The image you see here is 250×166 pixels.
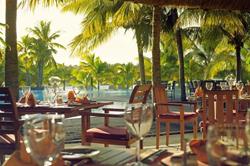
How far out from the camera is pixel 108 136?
4129 mm

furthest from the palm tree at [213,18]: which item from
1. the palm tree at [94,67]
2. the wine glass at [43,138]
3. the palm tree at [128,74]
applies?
the palm tree at [94,67]

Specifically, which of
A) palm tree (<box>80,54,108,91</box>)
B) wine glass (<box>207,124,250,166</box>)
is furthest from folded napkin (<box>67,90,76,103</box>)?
palm tree (<box>80,54,108,91</box>)

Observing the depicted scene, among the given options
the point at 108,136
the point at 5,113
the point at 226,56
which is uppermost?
the point at 226,56

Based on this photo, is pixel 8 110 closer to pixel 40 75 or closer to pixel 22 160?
pixel 22 160

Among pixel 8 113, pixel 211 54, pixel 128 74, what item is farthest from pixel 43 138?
pixel 128 74

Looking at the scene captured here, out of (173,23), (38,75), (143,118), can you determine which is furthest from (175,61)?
(143,118)

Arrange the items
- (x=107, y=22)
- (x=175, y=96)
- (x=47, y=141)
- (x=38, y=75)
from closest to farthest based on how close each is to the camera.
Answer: (x=47, y=141)
(x=107, y=22)
(x=175, y=96)
(x=38, y=75)

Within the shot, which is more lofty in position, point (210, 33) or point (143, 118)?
point (210, 33)

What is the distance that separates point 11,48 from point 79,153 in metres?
6.00

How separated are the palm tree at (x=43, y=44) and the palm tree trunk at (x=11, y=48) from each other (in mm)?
34258

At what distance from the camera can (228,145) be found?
1102mm

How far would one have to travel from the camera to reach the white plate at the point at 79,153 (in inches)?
62.6

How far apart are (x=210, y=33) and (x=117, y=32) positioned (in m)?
4.19

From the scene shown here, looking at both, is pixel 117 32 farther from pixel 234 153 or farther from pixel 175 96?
pixel 234 153
